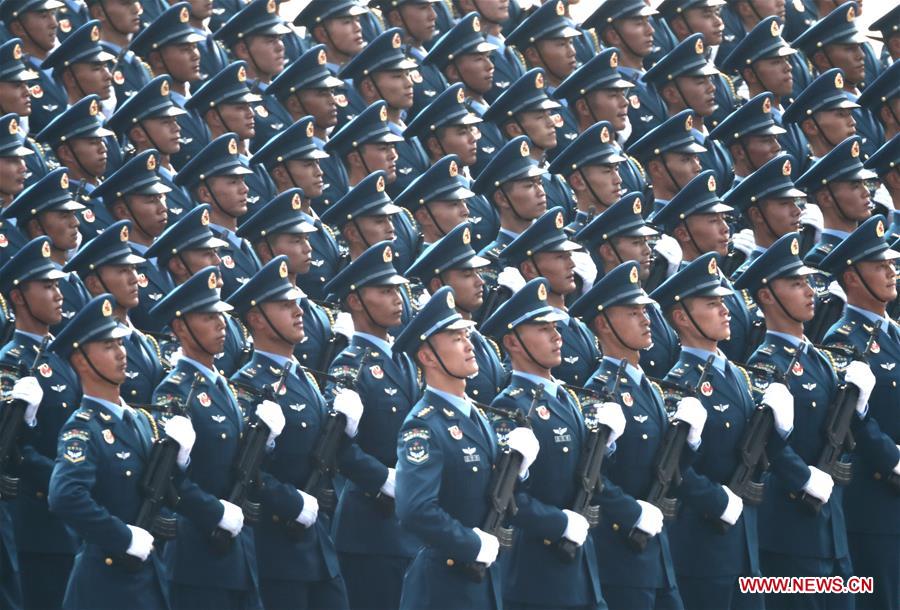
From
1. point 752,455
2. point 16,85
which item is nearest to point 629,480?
point 752,455

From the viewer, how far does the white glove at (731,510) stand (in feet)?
40.9

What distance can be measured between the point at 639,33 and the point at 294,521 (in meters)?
6.63

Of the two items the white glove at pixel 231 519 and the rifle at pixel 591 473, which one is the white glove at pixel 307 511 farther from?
the rifle at pixel 591 473

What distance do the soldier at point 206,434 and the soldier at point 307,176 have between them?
2.72 metres

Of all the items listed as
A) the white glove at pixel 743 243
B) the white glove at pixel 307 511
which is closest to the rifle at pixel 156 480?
the white glove at pixel 307 511

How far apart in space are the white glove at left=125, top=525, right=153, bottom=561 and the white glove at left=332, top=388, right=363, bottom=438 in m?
1.63

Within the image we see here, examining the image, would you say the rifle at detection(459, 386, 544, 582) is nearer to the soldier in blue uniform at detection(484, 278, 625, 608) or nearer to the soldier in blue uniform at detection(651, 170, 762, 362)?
the soldier in blue uniform at detection(484, 278, 625, 608)

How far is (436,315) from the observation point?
11.3 meters

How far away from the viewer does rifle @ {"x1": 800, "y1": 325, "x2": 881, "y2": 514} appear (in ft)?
42.9

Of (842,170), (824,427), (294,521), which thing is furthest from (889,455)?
(294,521)

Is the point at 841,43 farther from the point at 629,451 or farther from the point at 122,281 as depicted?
the point at 122,281

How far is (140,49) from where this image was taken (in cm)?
1631

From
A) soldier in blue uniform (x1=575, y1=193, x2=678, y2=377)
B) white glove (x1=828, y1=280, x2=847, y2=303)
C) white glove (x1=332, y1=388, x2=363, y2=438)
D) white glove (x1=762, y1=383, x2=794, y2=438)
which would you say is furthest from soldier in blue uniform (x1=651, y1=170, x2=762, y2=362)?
white glove (x1=332, y1=388, x2=363, y2=438)

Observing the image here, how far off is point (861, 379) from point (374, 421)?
2.89 metres
